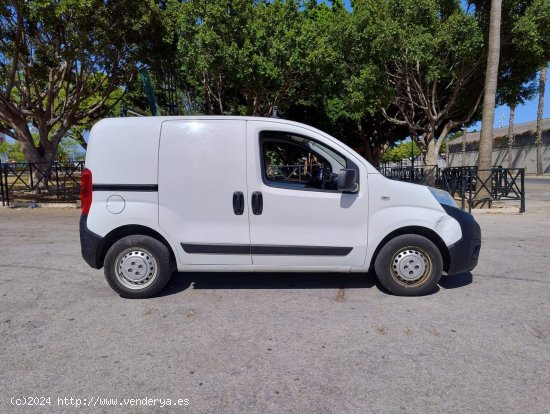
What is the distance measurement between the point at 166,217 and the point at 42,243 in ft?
15.9

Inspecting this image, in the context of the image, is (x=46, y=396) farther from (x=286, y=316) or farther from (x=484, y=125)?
(x=484, y=125)

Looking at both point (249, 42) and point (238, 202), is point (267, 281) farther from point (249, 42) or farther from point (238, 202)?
point (249, 42)

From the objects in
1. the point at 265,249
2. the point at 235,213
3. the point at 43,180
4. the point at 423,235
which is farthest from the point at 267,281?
the point at 43,180

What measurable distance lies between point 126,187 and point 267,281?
209cm

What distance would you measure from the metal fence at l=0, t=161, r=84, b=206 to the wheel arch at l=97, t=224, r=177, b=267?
35.1ft

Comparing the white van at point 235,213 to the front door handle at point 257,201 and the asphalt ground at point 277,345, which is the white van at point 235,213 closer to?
the front door handle at point 257,201

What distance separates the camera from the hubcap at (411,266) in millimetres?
4352

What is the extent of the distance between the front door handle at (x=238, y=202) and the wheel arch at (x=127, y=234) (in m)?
0.86

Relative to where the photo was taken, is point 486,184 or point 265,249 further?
point 486,184

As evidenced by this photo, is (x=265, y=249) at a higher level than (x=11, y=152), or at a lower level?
lower

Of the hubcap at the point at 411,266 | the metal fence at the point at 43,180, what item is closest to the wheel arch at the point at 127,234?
the hubcap at the point at 411,266

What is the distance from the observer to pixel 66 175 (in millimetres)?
14781

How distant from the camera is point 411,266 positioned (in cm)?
438

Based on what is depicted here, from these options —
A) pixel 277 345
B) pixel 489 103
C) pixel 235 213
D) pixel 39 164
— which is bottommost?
pixel 277 345
